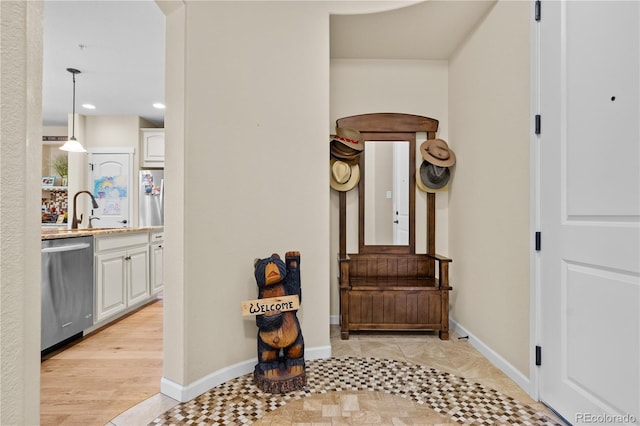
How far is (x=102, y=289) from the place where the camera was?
9.87 feet

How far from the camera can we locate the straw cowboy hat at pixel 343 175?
2.96 meters

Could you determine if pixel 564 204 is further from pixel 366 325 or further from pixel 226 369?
pixel 226 369

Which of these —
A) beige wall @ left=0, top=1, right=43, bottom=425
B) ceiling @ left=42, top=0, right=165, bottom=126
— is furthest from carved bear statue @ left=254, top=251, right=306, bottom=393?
ceiling @ left=42, top=0, right=165, bottom=126

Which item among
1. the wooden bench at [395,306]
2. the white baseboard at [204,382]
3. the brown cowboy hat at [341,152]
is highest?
the brown cowboy hat at [341,152]

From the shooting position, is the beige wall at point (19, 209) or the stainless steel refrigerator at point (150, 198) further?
the stainless steel refrigerator at point (150, 198)

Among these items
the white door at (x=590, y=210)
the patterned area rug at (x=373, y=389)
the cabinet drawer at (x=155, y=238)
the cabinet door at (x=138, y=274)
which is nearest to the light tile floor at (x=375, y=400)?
the patterned area rug at (x=373, y=389)

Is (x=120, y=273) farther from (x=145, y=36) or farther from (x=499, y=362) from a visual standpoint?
(x=499, y=362)

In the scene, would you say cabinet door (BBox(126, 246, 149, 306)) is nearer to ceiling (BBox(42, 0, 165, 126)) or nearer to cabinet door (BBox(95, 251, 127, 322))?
cabinet door (BBox(95, 251, 127, 322))

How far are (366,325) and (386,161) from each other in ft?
4.82

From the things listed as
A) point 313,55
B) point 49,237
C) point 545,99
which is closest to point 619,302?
point 545,99

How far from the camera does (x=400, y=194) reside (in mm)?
3143

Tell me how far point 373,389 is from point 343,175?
1.70 metres

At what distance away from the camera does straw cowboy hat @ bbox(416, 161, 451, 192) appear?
9.84ft

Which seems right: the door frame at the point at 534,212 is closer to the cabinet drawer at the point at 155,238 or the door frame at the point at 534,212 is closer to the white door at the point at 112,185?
the cabinet drawer at the point at 155,238
